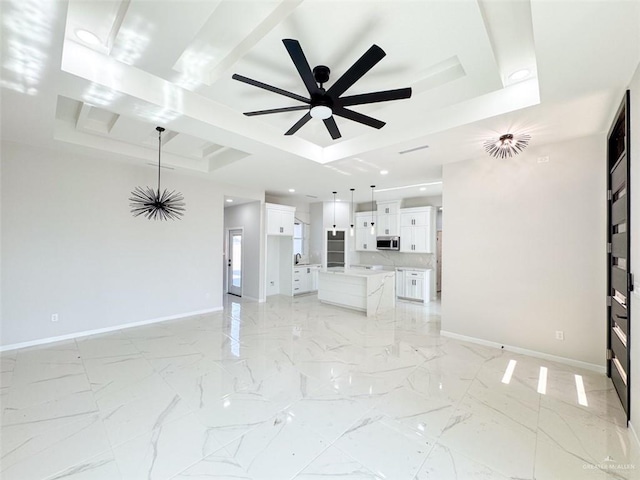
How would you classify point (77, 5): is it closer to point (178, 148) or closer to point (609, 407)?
point (178, 148)

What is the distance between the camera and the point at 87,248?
4625mm

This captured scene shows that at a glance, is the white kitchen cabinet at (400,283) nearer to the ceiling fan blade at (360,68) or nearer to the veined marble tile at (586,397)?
the veined marble tile at (586,397)

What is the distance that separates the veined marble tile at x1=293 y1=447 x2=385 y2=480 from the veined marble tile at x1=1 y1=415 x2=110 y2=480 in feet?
5.08

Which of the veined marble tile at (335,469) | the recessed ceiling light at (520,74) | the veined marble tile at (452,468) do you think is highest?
the recessed ceiling light at (520,74)

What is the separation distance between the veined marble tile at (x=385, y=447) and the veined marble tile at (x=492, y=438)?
0.80 feet

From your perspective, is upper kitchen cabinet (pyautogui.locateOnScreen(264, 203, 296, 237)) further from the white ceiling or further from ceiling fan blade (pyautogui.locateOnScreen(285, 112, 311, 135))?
ceiling fan blade (pyautogui.locateOnScreen(285, 112, 311, 135))

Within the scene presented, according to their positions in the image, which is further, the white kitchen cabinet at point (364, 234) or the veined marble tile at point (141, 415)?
the white kitchen cabinet at point (364, 234)

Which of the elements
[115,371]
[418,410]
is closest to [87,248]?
[115,371]

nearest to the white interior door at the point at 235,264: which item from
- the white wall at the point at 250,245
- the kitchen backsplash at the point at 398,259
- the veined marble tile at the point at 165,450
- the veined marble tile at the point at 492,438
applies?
the white wall at the point at 250,245

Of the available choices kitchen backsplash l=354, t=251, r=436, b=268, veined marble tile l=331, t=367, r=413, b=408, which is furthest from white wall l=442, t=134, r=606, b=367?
kitchen backsplash l=354, t=251, r=436, b=268

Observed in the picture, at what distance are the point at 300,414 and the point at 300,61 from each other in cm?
287

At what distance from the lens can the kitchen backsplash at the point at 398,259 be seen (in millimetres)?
8008

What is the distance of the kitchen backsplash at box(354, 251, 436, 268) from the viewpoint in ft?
26.3

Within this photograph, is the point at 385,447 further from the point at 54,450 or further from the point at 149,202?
the point at 149,202
